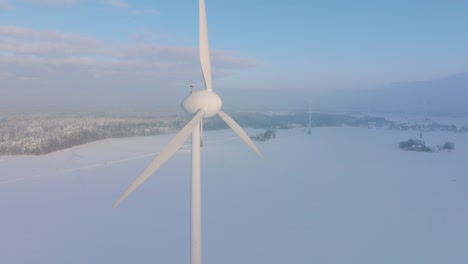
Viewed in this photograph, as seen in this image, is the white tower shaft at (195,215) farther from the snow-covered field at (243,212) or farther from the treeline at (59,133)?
the treeline at (59,133)

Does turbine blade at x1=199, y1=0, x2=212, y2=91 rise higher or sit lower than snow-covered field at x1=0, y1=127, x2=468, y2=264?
higher

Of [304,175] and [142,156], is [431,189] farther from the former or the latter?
[142,156]

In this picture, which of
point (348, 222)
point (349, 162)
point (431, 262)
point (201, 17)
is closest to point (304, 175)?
point (349, 162)

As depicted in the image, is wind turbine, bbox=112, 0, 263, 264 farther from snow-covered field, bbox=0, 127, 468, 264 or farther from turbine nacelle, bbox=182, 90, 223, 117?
snow-covered field, bbox=0, 127, 468, 264

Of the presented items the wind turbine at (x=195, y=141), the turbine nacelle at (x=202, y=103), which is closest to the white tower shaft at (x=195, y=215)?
the wind turbine at (x=195, y=141)

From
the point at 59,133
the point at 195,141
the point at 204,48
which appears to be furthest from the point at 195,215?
the point at 59,133

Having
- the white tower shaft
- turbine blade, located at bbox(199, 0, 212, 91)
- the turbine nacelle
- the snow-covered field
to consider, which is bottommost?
the snow-covered field

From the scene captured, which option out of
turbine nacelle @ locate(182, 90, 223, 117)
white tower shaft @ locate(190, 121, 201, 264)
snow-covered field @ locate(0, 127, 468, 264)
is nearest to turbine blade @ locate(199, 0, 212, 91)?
turbine nacelle @ locate(182, 90, 223, 117)
